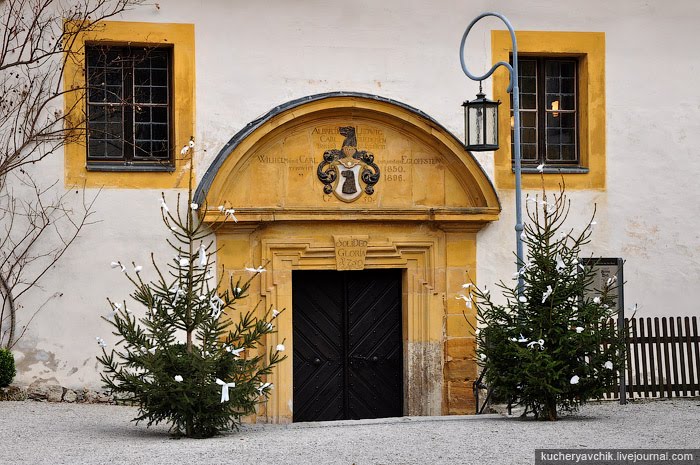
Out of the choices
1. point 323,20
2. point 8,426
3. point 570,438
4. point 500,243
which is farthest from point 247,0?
point 570,438

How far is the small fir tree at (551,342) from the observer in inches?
477

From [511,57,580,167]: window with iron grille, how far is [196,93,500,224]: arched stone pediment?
101 cm

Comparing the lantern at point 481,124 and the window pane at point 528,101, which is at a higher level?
the window pane at point 528,101

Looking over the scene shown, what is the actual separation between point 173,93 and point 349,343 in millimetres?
3640

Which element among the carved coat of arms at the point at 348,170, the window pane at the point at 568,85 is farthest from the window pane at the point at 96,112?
the window pane at the point at 568,85

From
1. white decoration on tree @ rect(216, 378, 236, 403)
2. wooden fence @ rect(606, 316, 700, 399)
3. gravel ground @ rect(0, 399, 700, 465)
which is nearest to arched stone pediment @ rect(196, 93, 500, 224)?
wooden fence @ rect(606, 316, 700, 399)

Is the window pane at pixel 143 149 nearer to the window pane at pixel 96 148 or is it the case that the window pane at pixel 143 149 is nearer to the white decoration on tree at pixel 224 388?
the window pane at pixel 96 148

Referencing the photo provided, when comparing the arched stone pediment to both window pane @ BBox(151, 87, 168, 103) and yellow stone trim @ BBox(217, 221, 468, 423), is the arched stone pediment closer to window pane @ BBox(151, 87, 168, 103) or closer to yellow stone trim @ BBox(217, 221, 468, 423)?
yellow stone trim @ BBox(217, 221, 468, 423)

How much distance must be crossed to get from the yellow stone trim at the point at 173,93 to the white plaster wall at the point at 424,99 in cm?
10

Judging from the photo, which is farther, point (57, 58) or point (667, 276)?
point (667, 276)

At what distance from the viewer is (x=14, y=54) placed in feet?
47.2

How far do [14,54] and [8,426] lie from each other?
452 cm

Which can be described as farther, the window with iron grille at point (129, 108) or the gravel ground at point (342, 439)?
the window with iron grille at point (129, 108)

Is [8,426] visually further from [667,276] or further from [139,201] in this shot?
[667,276]
